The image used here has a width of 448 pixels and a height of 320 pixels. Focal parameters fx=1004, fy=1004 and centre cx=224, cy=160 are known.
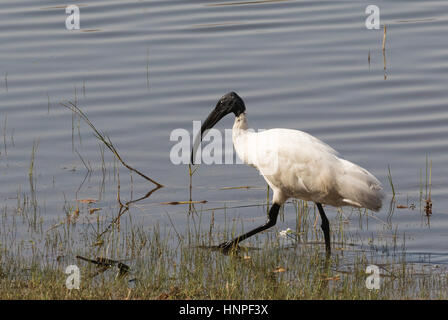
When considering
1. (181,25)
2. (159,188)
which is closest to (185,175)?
(159,188)

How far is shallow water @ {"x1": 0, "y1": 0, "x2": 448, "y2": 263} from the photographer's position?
9.32 metres

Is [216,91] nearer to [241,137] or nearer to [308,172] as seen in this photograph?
[241,137]

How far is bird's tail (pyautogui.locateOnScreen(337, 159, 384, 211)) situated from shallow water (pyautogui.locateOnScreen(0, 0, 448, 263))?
0.58m

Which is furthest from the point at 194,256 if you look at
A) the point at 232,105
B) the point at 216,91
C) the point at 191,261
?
the point at 216,91

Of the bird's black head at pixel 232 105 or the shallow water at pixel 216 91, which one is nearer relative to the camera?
the bird's black head at pixel 232 105

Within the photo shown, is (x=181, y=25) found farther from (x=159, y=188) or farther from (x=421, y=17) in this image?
(x=159, y=188)

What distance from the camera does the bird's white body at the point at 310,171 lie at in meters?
7.47

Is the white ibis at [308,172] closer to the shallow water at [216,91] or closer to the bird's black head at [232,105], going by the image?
the bird's black head at [232,105]

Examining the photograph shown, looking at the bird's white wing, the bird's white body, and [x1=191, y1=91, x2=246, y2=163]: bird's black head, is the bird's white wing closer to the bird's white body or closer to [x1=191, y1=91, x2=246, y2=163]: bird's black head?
the bird's white body

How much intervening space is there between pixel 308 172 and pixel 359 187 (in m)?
0.40

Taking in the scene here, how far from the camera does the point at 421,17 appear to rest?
14.4 metres

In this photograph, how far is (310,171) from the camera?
755 cm

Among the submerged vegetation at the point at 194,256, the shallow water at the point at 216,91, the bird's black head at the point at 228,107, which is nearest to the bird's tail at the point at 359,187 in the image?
the submerged vegetation at the point at 194,256

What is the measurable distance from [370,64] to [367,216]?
14.5 feet
